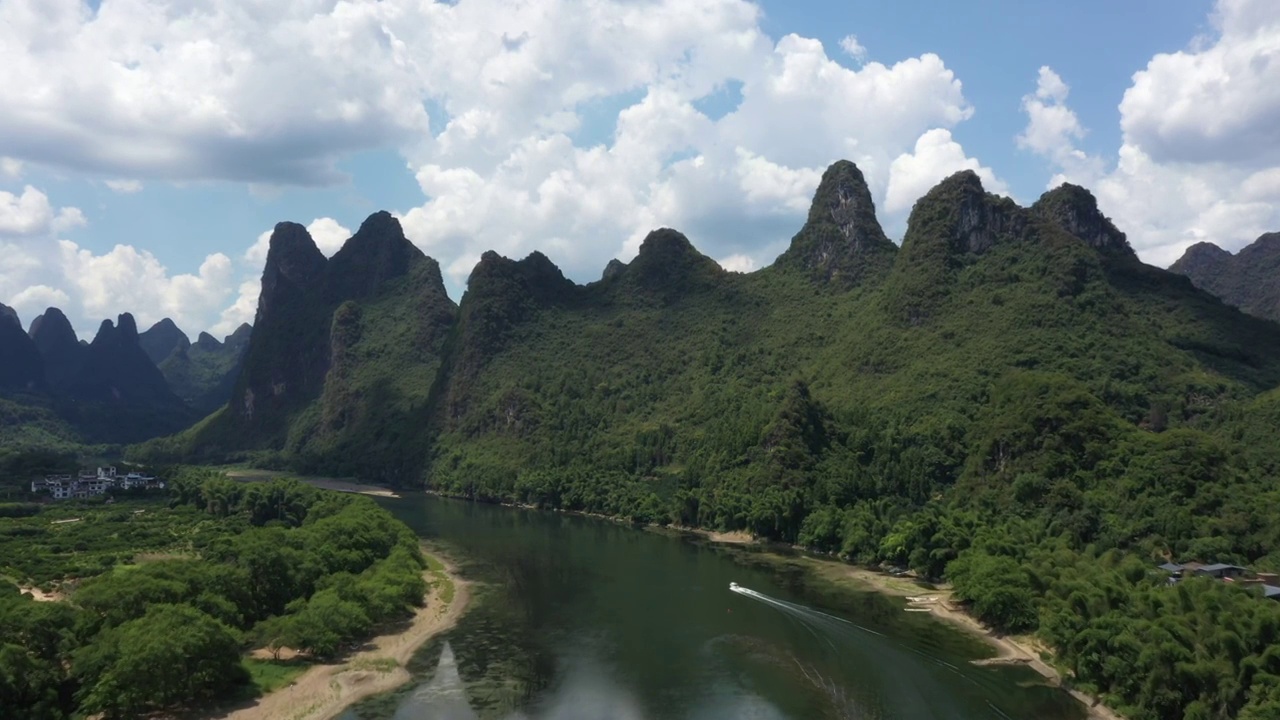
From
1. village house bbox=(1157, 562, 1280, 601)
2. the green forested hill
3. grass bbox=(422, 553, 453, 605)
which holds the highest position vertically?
the green forested hill

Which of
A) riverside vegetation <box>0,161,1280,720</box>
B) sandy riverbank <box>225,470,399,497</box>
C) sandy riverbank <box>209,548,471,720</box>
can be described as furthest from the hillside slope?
sandy riverbank <box>209,548,471,720</box>

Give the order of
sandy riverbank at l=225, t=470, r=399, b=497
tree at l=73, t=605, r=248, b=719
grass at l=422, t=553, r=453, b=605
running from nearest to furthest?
tree at l=73, t=605, r=248, b=719, grass at l=422, t=553, r=453, b=605, sandy riverbank at l=225, t=470, r=399, b=497

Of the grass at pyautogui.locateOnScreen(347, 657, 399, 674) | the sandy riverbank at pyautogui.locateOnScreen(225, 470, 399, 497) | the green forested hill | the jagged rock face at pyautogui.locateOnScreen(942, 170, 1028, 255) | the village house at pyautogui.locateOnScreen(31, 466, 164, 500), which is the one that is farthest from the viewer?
the sandy riverbank at pyautogui.locateOnScreen(225, 470, 399, 497)

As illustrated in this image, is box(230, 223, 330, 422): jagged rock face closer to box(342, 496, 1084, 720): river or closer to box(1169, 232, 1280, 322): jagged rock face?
box(342, 496, 1084, 720): river

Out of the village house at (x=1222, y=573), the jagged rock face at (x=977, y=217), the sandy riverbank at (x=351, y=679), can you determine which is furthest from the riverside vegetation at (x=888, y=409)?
the sandy riverbank at (x=351, y=679)

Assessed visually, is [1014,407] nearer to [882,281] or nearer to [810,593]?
[810,593]

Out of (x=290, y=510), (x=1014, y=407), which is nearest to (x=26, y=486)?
(x=290, y=510)

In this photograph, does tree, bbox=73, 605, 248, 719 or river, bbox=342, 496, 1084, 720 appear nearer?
tree, bbox=73, 605, 248, 719

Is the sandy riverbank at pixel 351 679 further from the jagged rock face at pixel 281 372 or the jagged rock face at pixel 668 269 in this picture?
the jagged rock face at pixel 281 372
